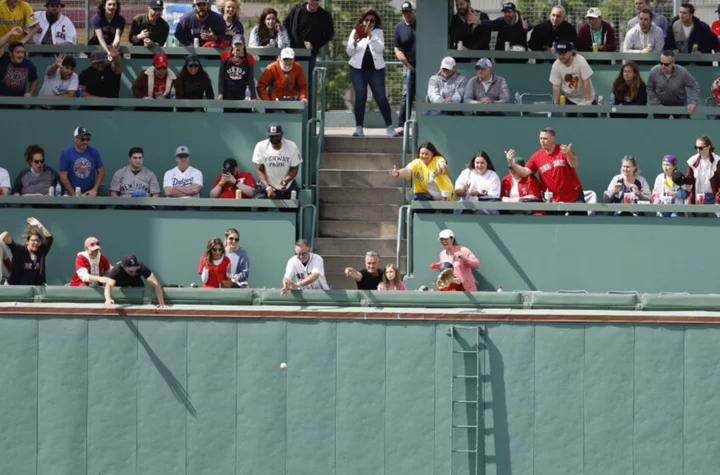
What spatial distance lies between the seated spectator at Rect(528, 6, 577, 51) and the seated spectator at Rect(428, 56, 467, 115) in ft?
6.12

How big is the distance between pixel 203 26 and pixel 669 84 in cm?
673

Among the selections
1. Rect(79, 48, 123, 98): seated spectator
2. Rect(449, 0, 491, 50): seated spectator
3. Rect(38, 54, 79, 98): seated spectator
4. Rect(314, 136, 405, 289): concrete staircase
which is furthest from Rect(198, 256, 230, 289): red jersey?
Rect(449, 0, 491, 50): seated spectator

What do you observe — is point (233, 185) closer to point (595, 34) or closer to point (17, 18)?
point (17, 18)

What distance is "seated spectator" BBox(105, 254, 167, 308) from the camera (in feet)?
46.9

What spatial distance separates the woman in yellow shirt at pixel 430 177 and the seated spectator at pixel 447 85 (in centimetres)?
141

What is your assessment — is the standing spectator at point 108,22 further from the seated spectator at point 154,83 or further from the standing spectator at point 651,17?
the standing spectator at point 651,17

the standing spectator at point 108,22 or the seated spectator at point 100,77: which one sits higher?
the standing spectator at point 108,22

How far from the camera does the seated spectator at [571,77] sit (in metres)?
18.5

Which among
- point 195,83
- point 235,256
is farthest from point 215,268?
point 195,83

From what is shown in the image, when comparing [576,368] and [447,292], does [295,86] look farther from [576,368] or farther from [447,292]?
[576,368]

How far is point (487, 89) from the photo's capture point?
18234mm

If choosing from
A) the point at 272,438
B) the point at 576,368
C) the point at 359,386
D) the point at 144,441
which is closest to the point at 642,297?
the point at 576,368

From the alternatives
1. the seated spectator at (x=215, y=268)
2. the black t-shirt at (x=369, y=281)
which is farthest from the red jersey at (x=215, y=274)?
the black t-shirt at (x=369, y=281)

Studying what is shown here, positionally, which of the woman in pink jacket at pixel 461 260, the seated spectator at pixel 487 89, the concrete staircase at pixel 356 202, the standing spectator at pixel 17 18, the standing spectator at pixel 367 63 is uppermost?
the standing spectator at pixel 17 18
